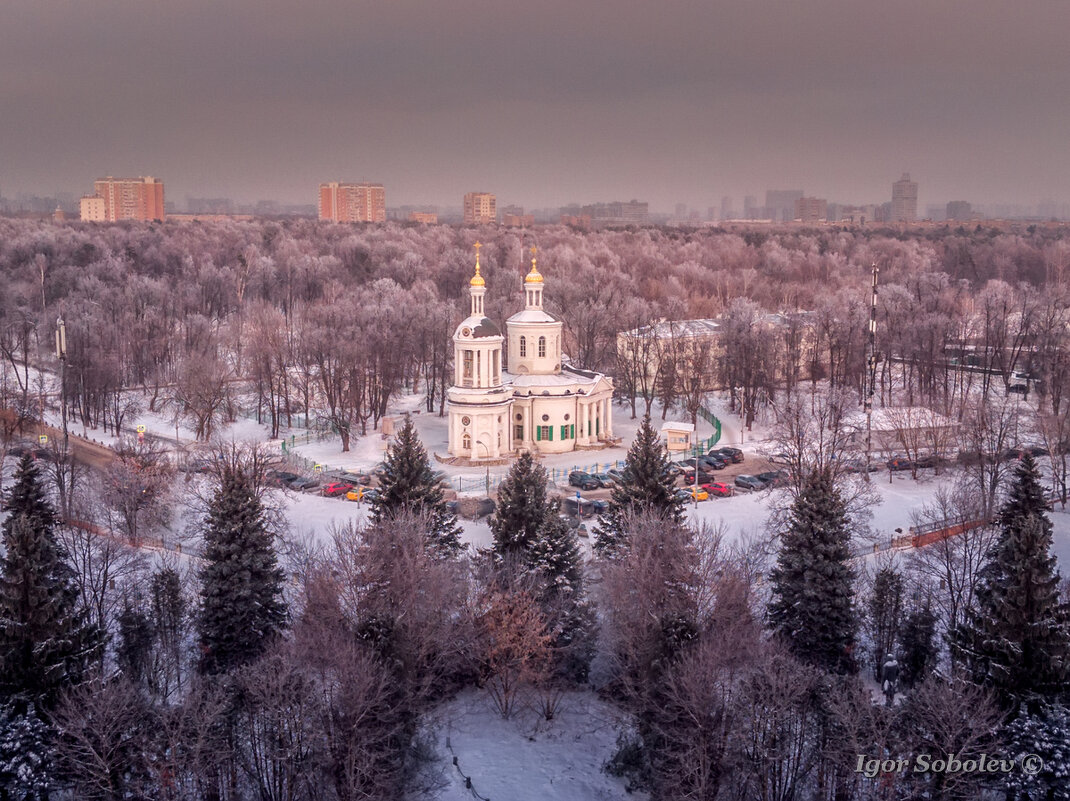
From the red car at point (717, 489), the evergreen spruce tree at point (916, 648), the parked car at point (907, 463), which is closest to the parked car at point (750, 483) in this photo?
the red car at point (717, 489)

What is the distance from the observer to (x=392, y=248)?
101 meters

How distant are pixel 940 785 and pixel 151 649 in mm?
15137

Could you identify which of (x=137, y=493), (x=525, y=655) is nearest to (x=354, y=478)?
(x=137, y=493)

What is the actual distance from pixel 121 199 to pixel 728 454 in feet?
535

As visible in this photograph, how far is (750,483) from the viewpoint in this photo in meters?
36.0

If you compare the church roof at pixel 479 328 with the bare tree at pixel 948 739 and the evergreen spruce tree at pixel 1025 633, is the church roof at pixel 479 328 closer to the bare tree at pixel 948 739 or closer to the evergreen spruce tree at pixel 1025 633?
the evergreen spruce tree at pixel 1025 633

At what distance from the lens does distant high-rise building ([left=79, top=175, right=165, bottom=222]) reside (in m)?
175

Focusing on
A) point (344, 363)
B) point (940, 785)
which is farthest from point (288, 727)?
point (344, 363)

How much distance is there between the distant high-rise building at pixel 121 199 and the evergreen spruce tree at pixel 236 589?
167m

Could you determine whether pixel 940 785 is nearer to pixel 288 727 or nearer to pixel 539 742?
pixel 539 742

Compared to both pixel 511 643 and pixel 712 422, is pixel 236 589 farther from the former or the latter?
pixel 712 422

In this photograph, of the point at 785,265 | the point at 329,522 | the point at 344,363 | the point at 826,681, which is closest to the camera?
the point at 826,681

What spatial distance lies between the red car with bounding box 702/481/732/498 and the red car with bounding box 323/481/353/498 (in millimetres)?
11837

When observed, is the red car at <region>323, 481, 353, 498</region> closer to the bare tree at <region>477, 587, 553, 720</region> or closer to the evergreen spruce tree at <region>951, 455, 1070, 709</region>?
the bare tree at <region>477, 587, 553, 720</region>
